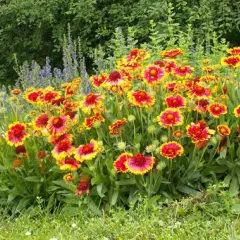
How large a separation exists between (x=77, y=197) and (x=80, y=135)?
0.42m

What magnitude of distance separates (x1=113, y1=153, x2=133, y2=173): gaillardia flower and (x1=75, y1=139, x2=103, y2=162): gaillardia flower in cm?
12

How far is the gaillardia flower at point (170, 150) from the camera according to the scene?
305 centimetres

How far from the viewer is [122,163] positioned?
10.3ft

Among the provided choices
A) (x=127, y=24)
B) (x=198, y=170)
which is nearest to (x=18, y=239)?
(x=198, y=170)

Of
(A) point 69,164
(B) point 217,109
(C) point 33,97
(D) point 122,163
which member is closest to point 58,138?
(A) point 69,164

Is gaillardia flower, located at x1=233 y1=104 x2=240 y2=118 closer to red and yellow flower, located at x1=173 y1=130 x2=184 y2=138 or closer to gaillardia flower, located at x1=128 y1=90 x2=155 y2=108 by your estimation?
red and yellow flower, located at x1=173 y1=130 x2=184 y2=138

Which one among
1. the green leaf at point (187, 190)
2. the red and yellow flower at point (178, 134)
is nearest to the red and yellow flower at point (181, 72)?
the red and yellow flower at point (178, 134)

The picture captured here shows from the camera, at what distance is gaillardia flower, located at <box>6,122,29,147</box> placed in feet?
11.1

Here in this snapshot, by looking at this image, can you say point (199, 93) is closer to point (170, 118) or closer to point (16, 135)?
point (170, 118)

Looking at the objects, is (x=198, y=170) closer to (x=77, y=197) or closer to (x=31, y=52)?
(x=77, y=197)

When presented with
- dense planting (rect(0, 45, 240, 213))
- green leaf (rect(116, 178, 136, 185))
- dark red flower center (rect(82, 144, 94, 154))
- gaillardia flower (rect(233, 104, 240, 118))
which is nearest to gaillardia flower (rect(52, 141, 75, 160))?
dense planting (rect(0, 45, 240, 213))

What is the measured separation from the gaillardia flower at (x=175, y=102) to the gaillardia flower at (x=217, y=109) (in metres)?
0.16

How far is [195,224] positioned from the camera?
2832 mm

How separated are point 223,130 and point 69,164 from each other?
90 cm
